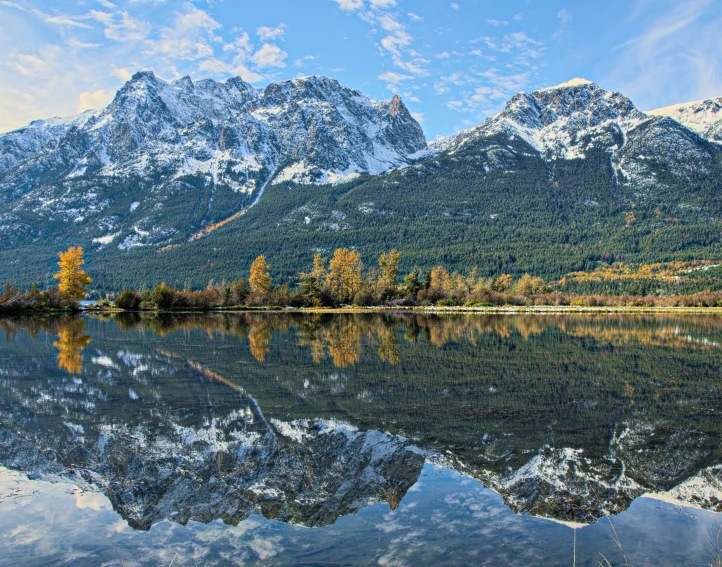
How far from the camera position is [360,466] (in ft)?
36.3

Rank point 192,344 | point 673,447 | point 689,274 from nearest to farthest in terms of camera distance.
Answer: point 673,447, point 192,344, point 689,274

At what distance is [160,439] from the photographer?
42.1 feet

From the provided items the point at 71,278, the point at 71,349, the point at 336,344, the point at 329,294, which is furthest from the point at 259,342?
the point at 71,278

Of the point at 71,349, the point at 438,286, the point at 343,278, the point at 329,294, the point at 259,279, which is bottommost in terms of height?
the point at 71,349

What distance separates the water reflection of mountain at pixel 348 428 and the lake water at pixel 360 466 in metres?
0.06

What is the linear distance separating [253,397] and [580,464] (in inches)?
399

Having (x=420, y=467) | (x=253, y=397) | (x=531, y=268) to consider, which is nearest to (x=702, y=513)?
(x=420, y=467)

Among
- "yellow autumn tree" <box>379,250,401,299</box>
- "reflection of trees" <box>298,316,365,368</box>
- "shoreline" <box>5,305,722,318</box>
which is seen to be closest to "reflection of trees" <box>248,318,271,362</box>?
"reflection of trees" <box>298,316,365,368</box>

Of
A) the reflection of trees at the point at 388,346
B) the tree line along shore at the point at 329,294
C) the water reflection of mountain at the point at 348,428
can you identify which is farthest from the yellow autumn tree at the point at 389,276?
the water reflection of mountain at the point at 348,428

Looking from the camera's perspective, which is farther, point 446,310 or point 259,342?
point 446,310

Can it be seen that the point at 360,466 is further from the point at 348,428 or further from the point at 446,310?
the point at 446,310

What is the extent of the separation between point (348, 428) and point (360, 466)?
2.72 m

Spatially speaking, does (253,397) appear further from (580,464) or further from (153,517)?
(580,464)

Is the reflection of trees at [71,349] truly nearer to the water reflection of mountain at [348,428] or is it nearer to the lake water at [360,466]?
the water reflection of mountain at [348,428]
